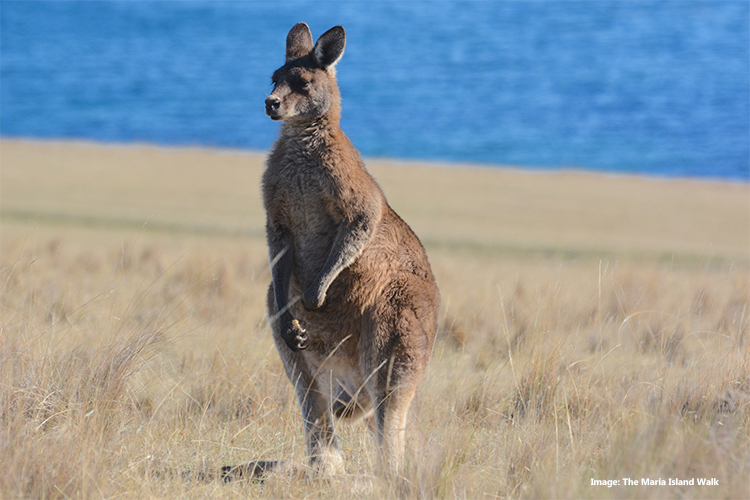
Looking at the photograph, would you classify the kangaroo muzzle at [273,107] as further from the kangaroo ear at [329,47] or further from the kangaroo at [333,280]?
the kangaroo ear at [329,47]

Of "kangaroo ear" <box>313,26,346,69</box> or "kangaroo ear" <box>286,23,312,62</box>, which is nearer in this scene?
"kangaroo ear" <box>313,26,346,69</box>

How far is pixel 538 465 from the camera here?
3316 mm

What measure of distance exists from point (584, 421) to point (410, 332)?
1.09m

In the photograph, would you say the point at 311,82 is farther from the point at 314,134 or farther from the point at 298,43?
the point at 298,43

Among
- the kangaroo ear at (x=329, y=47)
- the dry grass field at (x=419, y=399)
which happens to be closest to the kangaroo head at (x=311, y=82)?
the kangaroo ear at (x=329, y=47)

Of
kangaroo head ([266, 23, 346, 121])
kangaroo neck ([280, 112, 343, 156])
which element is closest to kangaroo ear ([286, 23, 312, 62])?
kangaroo head ([266, 23, 346, 121])

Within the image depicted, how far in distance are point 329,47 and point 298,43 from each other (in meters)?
0.28

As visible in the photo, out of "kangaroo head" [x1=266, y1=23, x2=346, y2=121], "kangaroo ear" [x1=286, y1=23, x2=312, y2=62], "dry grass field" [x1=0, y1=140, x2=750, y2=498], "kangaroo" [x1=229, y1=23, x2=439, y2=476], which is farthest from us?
"kangaroo ear" [x1=286, y1=23, x2=312, y2=62]

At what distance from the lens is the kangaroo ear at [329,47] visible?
12.2 ft

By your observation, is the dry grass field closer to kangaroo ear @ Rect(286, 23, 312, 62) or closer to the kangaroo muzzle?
the kangaroo muzzle

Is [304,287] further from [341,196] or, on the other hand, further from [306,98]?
[306,98]

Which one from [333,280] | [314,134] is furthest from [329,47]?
[333,280]

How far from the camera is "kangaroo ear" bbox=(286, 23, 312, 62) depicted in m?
3.93

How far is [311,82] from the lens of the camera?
3.70 metres
